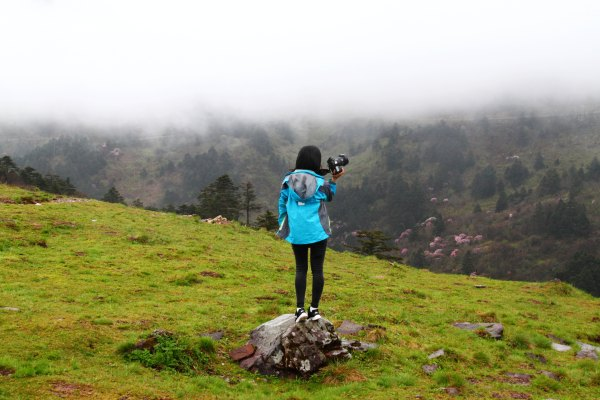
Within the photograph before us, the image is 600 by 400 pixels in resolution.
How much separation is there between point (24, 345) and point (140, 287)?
802 centimetres

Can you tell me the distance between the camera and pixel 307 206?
10.5 m

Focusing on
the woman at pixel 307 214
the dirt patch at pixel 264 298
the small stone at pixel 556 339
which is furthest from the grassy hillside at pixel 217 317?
the woman at pixel 307 214

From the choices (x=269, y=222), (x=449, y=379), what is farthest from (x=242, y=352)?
(x=269, y=222)

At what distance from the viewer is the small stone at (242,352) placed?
1094 cm

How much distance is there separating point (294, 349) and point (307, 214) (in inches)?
127

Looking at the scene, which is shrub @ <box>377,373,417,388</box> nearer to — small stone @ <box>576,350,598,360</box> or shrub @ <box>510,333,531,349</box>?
→ shrub @ <box>510,333,531,349</box>

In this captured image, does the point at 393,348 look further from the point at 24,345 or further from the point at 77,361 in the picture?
the point at 24,345

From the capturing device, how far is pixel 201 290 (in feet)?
60.8

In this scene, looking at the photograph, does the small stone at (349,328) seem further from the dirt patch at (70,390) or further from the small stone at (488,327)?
the dirt patch at (70,390)

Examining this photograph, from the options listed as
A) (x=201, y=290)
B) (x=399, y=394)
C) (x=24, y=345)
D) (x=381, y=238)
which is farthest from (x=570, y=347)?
(x=381, y=238)

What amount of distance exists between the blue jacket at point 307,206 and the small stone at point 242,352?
3.04 m

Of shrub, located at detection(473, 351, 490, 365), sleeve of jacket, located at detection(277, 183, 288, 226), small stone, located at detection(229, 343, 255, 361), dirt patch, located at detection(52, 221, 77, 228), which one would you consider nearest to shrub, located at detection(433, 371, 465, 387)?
shrub, located at detection(473, 351, 490, 365)

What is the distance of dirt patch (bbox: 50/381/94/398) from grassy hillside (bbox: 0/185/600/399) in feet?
0.10

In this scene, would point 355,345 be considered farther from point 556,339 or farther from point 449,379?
point 556,339
